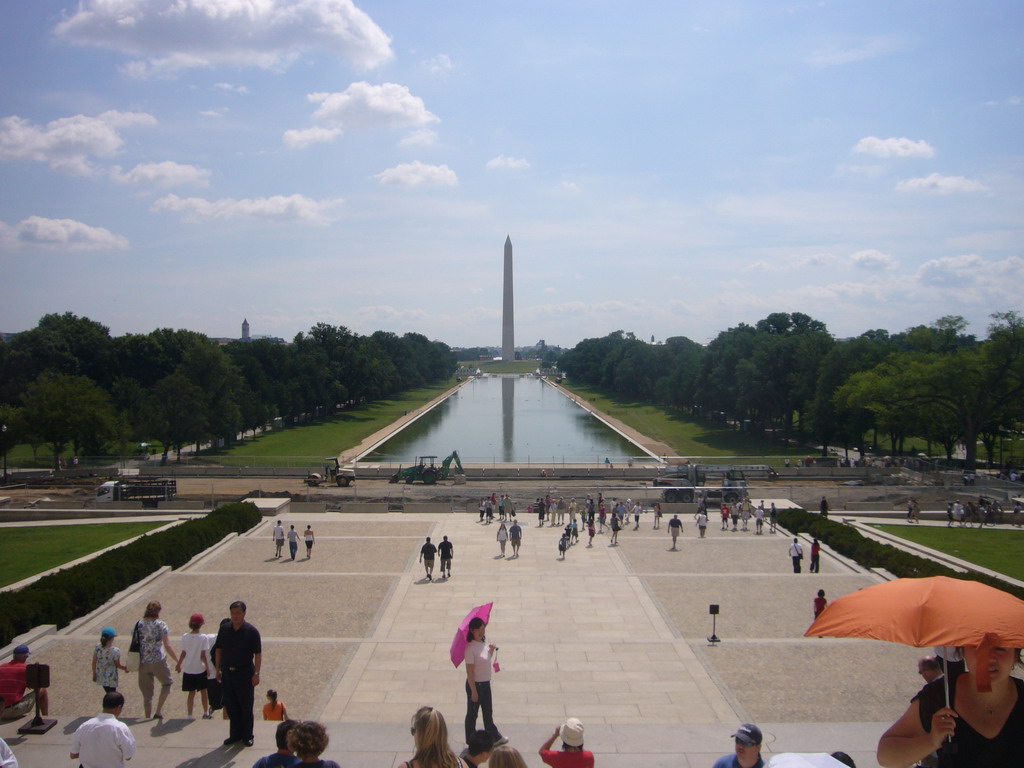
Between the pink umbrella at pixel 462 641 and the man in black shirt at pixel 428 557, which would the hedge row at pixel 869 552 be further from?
the pink umbrella at pixel 462 641

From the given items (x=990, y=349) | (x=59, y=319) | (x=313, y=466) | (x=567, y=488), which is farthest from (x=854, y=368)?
(x=59, y=319)

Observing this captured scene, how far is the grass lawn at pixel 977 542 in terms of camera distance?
83.2ft

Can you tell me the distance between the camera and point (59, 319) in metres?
87.1

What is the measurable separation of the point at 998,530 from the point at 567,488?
20086 mm

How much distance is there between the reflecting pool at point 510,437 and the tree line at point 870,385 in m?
12.5

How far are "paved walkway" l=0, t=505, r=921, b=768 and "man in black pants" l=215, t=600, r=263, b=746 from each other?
0.74 metres

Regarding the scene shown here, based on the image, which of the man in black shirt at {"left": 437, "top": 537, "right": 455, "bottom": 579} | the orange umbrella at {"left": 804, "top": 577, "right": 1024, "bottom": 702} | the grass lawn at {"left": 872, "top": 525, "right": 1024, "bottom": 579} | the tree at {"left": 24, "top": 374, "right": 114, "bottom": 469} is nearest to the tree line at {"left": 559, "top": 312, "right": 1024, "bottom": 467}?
the grass lawn at {"left": 872, "top": 525, "right": 1024, "bottom": 579}

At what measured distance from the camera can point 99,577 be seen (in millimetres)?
19938

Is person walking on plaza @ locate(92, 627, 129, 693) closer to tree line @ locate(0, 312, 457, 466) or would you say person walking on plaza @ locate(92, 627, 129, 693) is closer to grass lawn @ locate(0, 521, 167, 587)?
grass lawn @ locate(0, 521, 167, 587)

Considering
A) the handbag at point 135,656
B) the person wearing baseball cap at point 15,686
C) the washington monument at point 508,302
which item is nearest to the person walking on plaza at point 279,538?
the handbag at point 135,656

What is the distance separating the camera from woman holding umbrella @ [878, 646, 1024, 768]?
17.1ft

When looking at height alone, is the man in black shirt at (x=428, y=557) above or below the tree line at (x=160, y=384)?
below

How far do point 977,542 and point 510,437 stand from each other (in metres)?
49.6

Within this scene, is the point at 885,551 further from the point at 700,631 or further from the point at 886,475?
the point at 886,475
